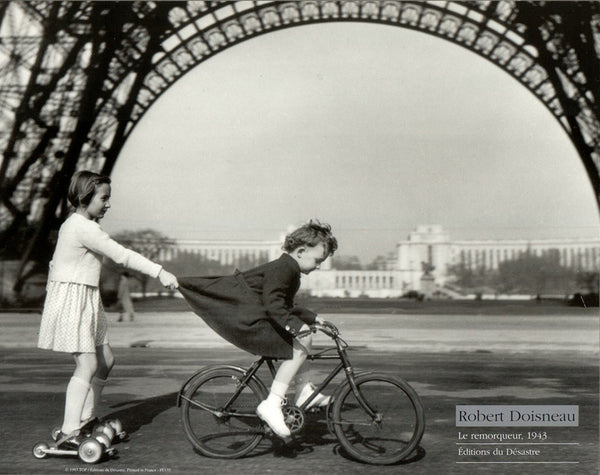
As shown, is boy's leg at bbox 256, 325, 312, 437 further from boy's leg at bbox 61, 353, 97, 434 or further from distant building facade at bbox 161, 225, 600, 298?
distant building facade at bbox 161, 225, 600, 298

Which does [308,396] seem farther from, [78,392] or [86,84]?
[86,84]

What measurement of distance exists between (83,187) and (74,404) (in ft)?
3.48

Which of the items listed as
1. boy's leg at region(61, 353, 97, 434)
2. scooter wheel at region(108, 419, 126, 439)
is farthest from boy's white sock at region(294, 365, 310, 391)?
boy's leg at region(61, 353, 97, 434)

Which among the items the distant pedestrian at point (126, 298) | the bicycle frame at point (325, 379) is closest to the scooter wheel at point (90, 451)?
the bicycle frame at point (325, 379)

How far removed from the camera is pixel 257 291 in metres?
3.38

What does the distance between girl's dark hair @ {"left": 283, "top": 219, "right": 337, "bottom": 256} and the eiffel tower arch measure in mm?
3382

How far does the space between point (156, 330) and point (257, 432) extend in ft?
18.2

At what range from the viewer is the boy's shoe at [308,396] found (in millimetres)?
3360

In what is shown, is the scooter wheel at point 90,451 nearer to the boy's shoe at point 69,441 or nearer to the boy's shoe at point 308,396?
the boy's shoe at point 69,441

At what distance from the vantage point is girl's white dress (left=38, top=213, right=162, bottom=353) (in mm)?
3283

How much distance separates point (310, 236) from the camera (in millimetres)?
3422

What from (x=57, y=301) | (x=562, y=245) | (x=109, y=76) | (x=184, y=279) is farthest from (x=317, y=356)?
(x=109, y=76)

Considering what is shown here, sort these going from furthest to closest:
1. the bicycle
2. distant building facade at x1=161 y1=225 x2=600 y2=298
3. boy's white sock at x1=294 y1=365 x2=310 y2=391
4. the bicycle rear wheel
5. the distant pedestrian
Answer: the distant pedestrian → distant building facade at x1=161 y1=225 x2=600 y2=298 → boy's white sock at x1=294 y1=365 x2=310 y2=391 → the bicycle rear wheel → the bicycle

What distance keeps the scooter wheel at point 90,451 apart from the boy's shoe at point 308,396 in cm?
96
